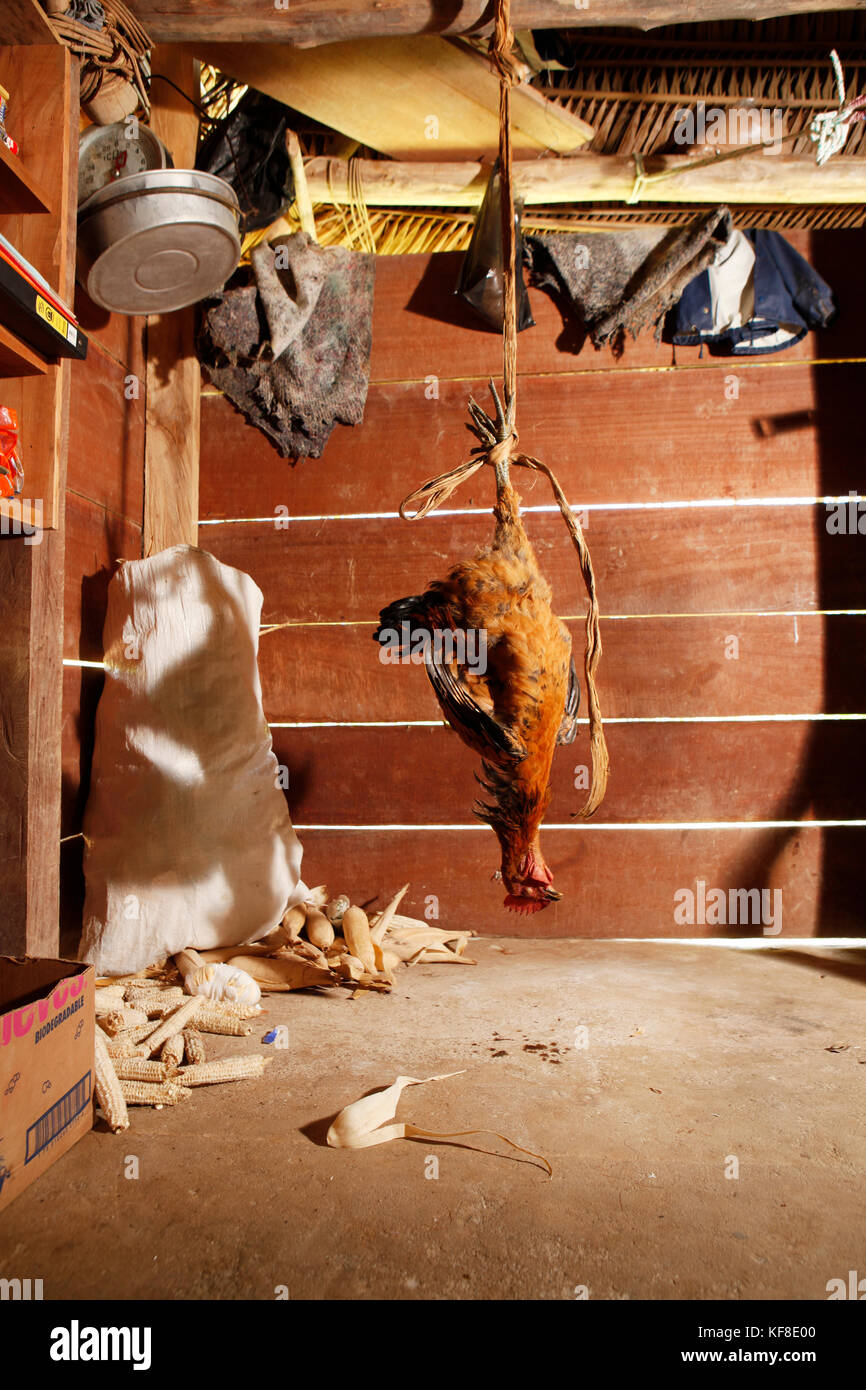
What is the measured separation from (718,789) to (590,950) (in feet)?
2.54

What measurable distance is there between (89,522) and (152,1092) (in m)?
1.78

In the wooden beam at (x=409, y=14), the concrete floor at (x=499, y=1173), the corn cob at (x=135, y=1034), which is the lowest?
the concrete floor at (x=499, y=1173)

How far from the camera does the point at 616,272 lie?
292 centimetres

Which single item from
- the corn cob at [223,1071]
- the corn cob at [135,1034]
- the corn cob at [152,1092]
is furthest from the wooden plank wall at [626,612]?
the corn cob at [152,1092]

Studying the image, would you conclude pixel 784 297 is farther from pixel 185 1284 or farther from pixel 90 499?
pixel 185 1284

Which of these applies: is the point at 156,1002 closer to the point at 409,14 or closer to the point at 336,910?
the point at 336,910

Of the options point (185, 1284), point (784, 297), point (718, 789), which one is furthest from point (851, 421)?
point (185, 1284)

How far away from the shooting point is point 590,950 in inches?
112

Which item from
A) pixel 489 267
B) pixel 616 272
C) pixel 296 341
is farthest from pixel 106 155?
pixel 616 272

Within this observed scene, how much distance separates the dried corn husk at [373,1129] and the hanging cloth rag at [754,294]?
9.06 ft

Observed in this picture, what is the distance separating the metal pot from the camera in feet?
7.04

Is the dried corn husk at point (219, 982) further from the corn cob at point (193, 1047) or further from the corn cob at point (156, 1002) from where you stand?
the corn cob at point (193, 1047)

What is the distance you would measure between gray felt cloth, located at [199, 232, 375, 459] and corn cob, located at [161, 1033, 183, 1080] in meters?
2.12

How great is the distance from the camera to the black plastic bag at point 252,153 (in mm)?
2801
